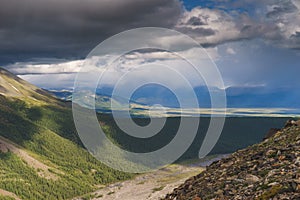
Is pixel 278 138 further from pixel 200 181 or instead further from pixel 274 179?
pixel 274 179

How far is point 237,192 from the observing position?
31.2 m

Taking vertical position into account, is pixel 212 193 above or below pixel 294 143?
below

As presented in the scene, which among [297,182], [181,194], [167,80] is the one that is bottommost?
[181,194]

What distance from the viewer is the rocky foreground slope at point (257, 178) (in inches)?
1077

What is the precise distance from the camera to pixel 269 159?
3709 centimetres

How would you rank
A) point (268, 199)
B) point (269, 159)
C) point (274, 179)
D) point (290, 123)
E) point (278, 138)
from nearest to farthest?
point (268, 199), point (274, 179), point (269, 159), point (278, 138), point (290, 123)

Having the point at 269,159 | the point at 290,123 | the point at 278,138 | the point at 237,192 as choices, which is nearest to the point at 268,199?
the point at 237,192

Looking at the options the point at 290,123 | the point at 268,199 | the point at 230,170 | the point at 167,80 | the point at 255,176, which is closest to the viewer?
the point at 268,199

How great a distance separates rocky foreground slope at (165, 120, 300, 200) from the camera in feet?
89.7

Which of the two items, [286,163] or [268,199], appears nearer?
[268,199]

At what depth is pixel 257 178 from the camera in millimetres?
32781

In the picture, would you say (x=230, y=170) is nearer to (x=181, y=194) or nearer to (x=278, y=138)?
(x=181, y=194)

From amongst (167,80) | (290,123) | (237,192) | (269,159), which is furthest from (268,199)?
(167,80)

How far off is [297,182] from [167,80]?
47700mm
